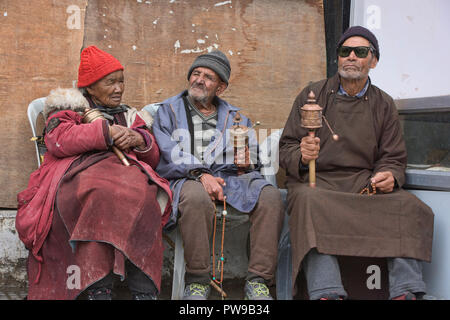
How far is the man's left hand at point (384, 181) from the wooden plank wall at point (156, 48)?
1.38 meters

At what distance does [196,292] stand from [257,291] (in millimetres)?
395

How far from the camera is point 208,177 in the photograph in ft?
11.1

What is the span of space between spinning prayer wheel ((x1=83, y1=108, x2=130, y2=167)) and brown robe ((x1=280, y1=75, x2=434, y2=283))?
1189 millimetres

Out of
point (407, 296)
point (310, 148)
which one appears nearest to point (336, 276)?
point (407, 296)

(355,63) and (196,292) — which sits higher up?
(355,63)

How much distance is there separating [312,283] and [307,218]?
0.41 metres

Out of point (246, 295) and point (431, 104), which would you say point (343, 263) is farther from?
point (431, 104)

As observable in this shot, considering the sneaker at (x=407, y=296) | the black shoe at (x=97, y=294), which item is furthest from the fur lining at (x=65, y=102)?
the sneaker at (x=407, y=296)

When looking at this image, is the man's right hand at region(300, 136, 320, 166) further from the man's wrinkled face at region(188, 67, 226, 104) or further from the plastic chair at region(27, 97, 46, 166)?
the plastic chair at region(27, 97, 46, 166)

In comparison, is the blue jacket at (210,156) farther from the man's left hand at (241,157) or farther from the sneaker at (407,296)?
the sneaker at (407,296)

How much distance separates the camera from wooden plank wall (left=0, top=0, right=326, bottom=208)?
12.8 ft

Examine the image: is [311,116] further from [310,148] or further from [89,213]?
[89,213]

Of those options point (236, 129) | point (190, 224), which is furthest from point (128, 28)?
point (190, 224)

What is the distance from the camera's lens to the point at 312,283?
9.77ft
